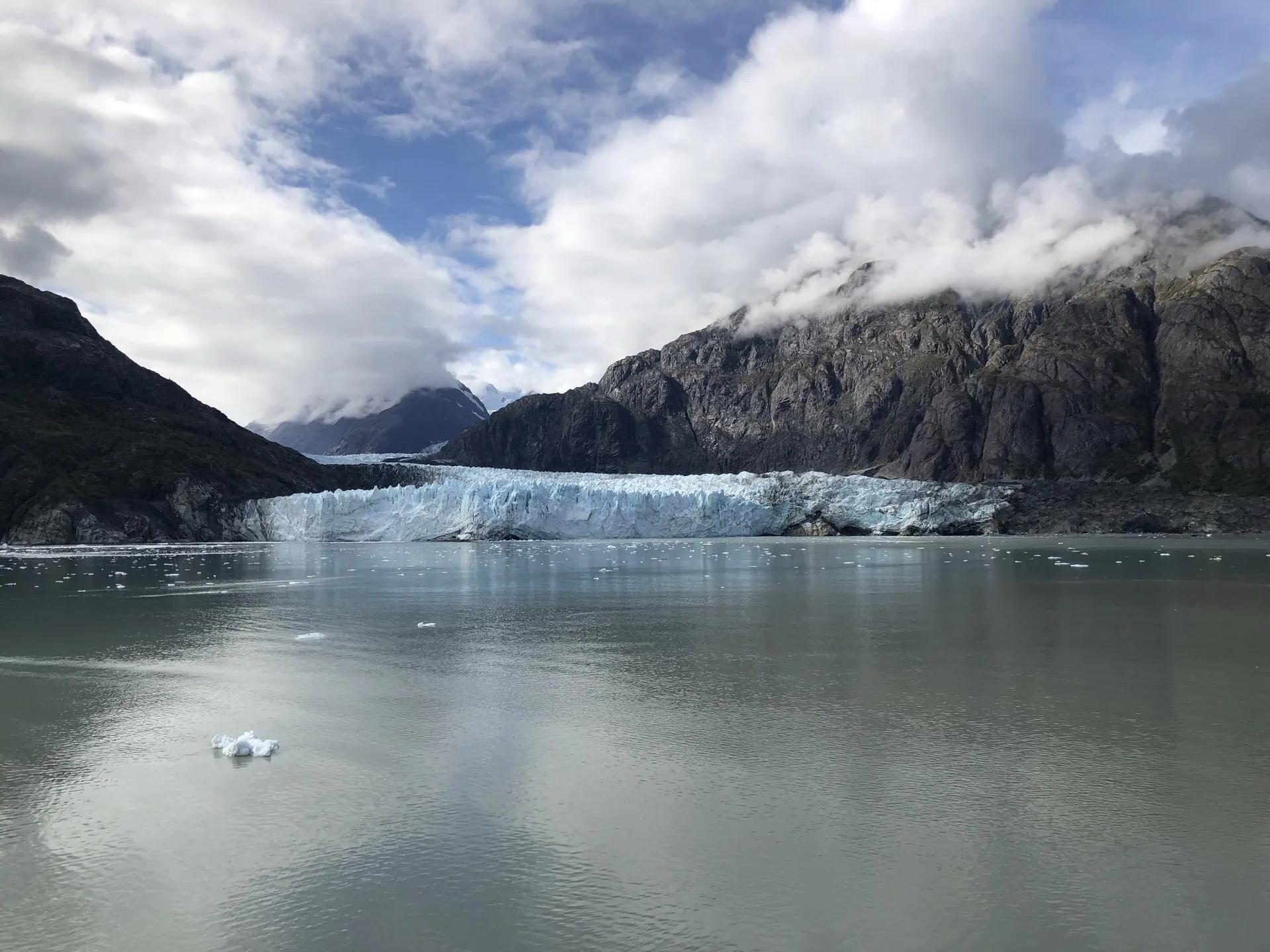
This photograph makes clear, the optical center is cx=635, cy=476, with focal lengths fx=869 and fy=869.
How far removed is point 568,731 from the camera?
7742 millimetres

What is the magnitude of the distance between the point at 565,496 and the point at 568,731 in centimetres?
4698

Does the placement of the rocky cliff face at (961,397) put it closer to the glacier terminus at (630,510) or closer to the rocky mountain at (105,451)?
the glacier terminus at (630,510)

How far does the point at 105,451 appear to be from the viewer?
189 ft

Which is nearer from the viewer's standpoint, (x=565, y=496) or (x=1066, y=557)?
(x=1066, y=557)

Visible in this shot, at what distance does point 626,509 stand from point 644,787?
5041cm

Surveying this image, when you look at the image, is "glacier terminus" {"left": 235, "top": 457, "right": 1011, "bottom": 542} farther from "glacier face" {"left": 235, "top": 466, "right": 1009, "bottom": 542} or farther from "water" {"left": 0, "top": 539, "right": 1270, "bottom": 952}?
"water" {"left": 0, "top": 539, "right": 1270, "bottom": 952}

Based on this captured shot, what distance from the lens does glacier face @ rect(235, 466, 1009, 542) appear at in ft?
177

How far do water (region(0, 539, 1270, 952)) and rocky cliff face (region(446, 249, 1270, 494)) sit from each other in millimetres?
91105

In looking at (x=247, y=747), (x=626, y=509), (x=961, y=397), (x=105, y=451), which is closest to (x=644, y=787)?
(x=247, y=747)

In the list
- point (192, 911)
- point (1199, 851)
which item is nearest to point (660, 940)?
point (192, 911)

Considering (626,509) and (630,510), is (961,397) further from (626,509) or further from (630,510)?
(626,509)

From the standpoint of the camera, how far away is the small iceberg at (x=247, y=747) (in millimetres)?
7195

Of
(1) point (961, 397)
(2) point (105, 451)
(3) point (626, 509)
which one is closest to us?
(3) point (626, 509)

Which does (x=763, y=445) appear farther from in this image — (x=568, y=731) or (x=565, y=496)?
(x=568, y=731)
